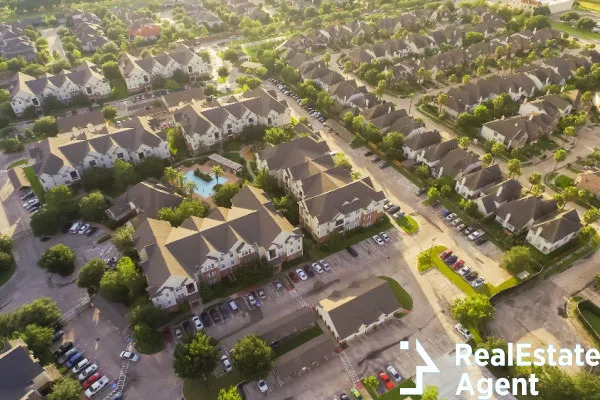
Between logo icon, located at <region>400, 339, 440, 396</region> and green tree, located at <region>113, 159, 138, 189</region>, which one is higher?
green tree, located at <region>113, 159, 138, 189</region>

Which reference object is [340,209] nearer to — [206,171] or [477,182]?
[477,182]

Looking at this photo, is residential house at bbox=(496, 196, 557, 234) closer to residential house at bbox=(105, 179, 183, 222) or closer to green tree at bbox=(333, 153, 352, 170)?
green tree at bbox=(333, 153, 352, 170)

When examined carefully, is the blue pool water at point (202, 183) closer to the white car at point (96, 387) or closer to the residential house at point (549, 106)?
the white car at point (96, 387)

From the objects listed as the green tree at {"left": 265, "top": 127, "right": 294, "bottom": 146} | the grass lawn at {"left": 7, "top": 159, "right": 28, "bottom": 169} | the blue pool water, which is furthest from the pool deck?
the grass lawn at {"left": 7, "top": 159, "right": 28, "bottom": 169}

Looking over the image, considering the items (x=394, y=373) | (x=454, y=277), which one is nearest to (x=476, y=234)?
(x=454, y=277)

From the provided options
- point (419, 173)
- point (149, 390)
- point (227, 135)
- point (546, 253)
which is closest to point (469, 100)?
point (419, 173)

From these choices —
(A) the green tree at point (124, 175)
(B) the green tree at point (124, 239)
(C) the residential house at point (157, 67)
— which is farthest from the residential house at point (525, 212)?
(C) the residential house at point (157, 67)
